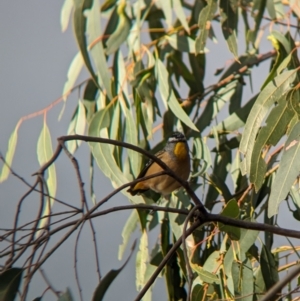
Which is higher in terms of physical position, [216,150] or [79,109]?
[79,109]

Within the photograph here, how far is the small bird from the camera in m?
3.08

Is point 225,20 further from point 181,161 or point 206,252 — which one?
point 206,252

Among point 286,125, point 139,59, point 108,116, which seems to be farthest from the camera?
point 139,59

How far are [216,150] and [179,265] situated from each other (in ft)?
2.04

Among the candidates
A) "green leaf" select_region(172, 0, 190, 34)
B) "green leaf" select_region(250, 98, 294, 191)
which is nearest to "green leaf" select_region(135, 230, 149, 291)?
"green leaf" select_region(250, 98, 294, 191)

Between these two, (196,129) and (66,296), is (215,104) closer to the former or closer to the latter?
(196,129)

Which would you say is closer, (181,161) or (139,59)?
(139,59)

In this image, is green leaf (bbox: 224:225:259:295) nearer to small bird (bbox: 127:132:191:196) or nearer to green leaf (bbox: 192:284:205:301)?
green leaf (bbox: 192:284:205:301)

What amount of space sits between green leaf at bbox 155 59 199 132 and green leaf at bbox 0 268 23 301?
1220 millimetres

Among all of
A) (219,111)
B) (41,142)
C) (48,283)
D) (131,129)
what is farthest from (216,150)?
(48,283)

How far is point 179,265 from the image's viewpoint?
8.94ft

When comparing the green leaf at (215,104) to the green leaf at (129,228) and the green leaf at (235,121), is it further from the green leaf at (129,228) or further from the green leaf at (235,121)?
the green leaf at (129,228)

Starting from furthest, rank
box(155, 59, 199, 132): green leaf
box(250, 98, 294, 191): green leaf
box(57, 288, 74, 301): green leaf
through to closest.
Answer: box(155, 59, 199, 132): green leaf
box(250, 98, 294, 191): green leaf
box(57, 288, 74, 301): green leaf

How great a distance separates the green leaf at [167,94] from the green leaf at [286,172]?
60cm
